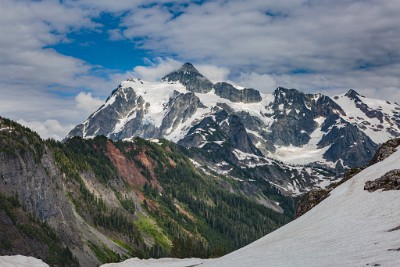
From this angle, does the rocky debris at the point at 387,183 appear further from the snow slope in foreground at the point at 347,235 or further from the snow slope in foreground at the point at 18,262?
the snow slope in foreground at the point at 18,262

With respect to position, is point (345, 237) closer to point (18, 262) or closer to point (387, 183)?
point (387, 183)

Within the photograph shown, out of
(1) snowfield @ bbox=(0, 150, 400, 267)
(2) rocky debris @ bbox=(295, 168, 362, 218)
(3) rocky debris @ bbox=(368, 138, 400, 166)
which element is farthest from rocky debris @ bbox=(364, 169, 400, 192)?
(3) rocky debris @ bbox=(368, 138, 400, 166)

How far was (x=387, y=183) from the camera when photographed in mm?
57688

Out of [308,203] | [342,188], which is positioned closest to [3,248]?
[308,203]

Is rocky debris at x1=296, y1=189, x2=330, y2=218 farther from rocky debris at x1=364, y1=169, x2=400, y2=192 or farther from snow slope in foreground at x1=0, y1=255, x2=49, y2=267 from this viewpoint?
snow slope in foreground at x1=0, y1=255, x2=49, y2=267

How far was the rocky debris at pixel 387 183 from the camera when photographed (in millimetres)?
55987

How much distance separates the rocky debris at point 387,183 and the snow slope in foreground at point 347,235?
1.05 meters

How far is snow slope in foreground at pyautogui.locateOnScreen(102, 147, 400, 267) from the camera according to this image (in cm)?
3422

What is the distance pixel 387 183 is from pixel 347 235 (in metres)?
16.5

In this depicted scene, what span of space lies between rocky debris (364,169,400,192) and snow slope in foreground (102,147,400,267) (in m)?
1.05

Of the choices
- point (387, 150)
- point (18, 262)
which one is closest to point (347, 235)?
point (18, 262)

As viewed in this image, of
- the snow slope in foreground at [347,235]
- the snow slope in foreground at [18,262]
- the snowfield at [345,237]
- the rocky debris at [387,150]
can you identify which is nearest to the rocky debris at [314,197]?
the rocky debris at [387,150]

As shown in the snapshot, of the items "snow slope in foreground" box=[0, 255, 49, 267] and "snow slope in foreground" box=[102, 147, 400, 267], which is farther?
"snow slope in foreground" box=[0, 255, 49, 267]

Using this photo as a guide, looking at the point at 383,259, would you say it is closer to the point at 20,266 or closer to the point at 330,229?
the point at 330,229
